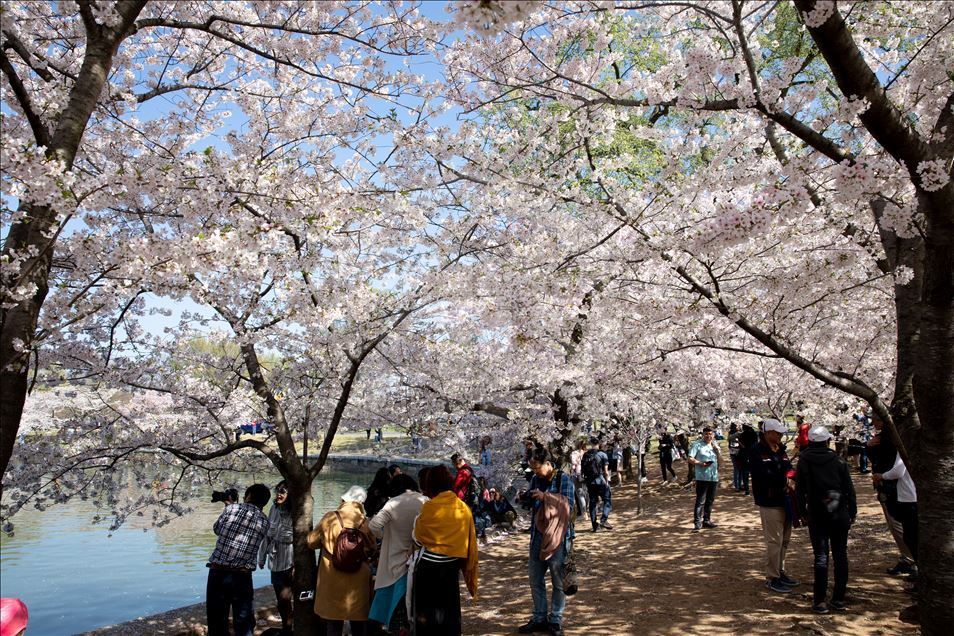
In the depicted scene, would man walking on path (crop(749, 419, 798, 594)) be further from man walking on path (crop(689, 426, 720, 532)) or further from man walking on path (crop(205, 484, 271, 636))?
man walking on path (crop(205, 484, 271, 636))

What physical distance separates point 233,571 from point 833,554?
5.24m

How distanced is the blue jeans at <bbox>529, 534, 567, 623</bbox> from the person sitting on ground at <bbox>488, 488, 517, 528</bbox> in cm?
634

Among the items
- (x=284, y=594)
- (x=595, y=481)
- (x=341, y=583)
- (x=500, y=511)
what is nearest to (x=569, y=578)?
(x=341, y=583)

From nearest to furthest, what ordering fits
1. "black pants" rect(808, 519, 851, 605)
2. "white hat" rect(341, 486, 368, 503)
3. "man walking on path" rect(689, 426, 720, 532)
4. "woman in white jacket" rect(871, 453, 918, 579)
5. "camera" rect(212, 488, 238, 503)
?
"white hat" rect(341, 486, 368, 503), "black pants" rect(808, 519, 851, 605), "woman in white jacket" rect(871, 453, 918, 579), "camera" rect(212, 488, 238, 503), "man walking on path" rect(689, 426, 720, 532)

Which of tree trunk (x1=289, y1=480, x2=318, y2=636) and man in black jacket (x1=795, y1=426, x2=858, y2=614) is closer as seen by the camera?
man in black jacket (x1=795, y1=426, x2=858, y2=614)

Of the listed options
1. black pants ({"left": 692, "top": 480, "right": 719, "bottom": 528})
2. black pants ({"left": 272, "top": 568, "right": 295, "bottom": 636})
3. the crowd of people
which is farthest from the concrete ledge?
black pants ({"left": 692, "top": 480, "right": 719, "bottom": 528})

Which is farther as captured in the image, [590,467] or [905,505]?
[590,467]

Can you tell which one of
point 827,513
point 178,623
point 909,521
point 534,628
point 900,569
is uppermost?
point 827,513

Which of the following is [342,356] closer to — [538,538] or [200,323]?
[200,323]

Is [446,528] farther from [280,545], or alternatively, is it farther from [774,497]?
[774,497]

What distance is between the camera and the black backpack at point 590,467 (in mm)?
10414

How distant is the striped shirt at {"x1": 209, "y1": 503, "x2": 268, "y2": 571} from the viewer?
16.8 ft

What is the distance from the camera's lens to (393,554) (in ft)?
14.8

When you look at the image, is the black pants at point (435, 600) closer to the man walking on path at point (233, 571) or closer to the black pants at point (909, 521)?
the man walking on path at point (233, 571)
